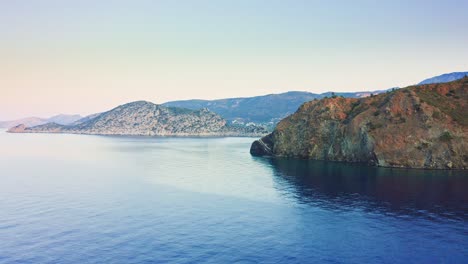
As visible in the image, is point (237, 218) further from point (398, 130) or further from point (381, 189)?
point (398, 130)

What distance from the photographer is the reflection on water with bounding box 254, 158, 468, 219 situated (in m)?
85.2

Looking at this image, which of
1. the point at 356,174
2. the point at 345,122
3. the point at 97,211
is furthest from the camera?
the point at 345,122

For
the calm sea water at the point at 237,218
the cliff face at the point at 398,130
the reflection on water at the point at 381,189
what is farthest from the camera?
the cliff face at the point at 398,130

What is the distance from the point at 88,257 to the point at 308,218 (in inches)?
1754

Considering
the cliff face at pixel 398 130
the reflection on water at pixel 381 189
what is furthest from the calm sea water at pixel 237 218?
the cliff face at pixel 398 130

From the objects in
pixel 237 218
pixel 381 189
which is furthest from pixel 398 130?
pixel 237 218

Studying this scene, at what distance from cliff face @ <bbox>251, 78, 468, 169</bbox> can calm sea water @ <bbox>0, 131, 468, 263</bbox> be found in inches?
576

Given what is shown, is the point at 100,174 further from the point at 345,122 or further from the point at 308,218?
the point at 345,122

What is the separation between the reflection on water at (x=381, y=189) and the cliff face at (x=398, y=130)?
34.3 ft

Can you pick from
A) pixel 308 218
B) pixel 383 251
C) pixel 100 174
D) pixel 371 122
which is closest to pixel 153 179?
pixel 100 174

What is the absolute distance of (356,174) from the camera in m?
136

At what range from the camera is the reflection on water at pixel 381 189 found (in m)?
85.2

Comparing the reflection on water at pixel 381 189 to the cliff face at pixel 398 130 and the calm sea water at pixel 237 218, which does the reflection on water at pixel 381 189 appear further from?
the cliff face at pixel 398 130

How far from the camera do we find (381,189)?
346ft
